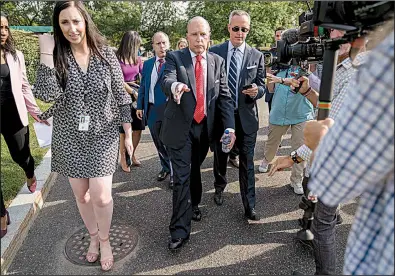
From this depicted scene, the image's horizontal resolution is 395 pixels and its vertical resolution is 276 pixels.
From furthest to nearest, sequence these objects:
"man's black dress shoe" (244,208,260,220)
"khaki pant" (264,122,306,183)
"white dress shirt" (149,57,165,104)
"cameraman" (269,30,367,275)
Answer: "white dress shirt" (149,57,165,104) → "khaki pant" (264,122,306,183) → "man's black dress shoe" (244,208,260,220) → "cameraman" (269,30,367,275)

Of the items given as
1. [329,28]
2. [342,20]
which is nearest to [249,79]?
[329,28]

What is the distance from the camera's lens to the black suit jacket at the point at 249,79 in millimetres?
3121

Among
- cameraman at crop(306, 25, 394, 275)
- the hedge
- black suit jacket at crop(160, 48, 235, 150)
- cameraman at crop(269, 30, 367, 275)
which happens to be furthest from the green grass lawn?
the hedge

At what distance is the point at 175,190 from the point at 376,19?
199 cm

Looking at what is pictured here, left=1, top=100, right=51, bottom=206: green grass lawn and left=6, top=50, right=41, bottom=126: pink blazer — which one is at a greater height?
left=6, top=50, right=41, bottom=126: pink blazer

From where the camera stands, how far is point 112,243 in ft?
9.41

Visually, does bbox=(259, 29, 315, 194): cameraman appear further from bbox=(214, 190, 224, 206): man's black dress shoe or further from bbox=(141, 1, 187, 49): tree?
bbox=(141, 1, 187, 49): tree

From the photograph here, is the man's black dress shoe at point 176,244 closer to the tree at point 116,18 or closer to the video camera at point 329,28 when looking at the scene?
the video camera at point 329,28

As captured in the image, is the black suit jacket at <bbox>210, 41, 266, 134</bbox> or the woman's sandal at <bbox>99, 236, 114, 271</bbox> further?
the black suit jacket at <bbox>210, 41, 266, 134</bbox>

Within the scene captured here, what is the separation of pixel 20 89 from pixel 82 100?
1.18 meters

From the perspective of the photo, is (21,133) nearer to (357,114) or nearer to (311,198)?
(311,198)

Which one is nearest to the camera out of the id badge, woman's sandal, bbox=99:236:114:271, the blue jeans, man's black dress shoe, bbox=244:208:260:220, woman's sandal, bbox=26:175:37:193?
the blue jeans

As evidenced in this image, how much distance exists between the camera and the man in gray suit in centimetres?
312

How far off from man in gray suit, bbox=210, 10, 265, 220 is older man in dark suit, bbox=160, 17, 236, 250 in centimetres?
27
